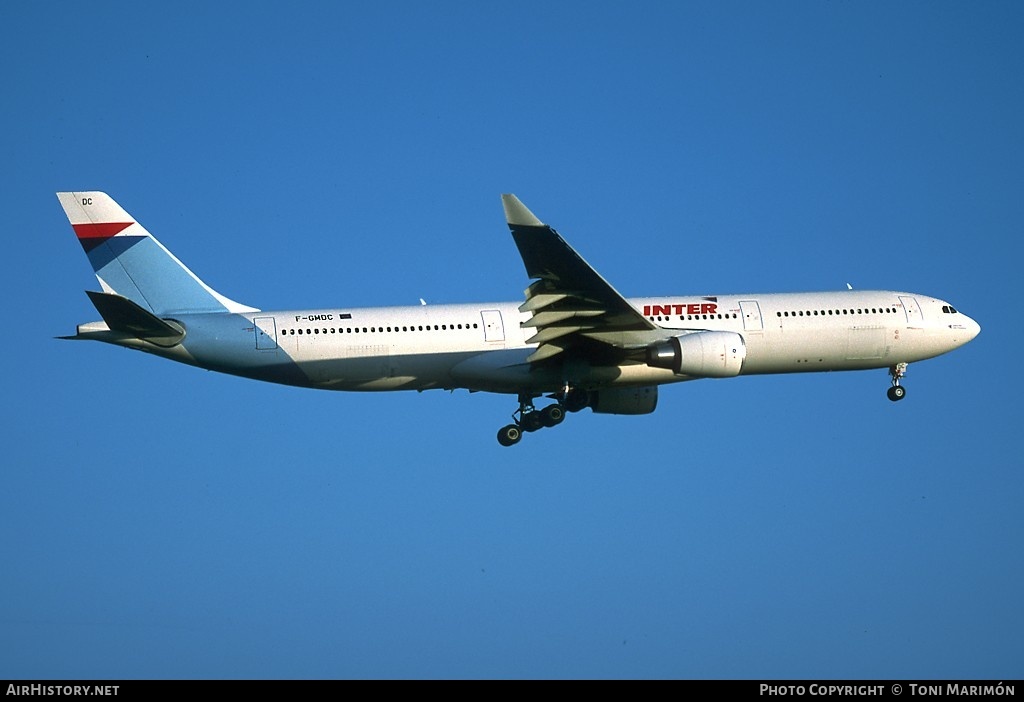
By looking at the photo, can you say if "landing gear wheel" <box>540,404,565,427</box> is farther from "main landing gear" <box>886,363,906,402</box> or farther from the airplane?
"main landing gear" <box>886,363,906,402</box>

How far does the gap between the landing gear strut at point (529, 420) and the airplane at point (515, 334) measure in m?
0.05

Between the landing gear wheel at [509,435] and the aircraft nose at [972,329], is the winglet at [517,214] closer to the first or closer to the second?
the landing gear wheel at [509,435]

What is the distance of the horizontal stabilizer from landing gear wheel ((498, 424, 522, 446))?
1280 centimetres

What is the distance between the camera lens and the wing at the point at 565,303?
46.7 meters

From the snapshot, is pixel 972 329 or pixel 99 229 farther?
pixel 972 329

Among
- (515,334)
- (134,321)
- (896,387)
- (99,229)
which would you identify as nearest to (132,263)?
(99,229)

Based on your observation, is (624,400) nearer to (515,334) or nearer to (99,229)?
(515,334)

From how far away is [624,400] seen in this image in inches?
2274

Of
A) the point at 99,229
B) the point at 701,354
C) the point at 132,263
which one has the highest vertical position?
the point at 99,229

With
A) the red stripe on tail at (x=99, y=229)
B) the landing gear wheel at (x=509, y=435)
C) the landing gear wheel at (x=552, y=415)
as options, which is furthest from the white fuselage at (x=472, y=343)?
the red stripe on tail at (x=99, y=229)

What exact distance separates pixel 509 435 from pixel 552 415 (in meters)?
1.85

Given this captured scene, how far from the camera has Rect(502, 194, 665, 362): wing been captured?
153 feet
